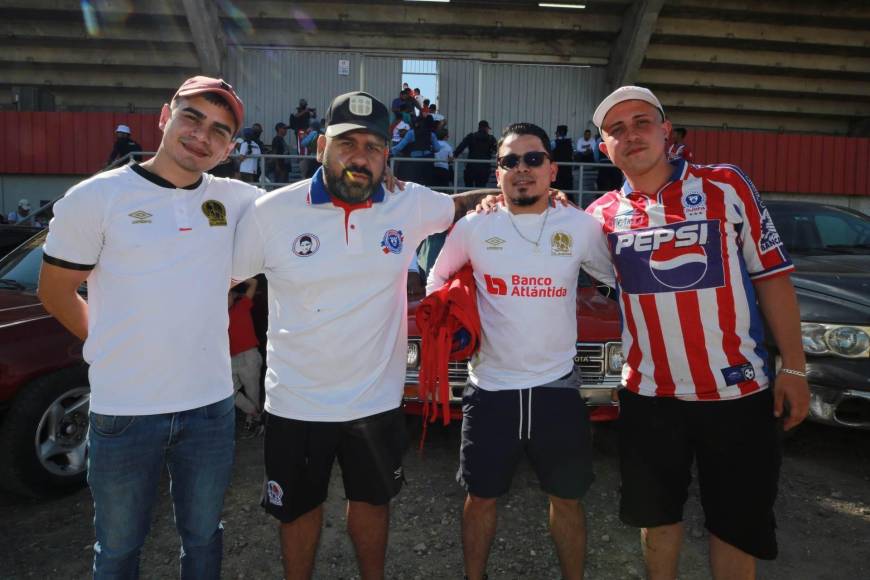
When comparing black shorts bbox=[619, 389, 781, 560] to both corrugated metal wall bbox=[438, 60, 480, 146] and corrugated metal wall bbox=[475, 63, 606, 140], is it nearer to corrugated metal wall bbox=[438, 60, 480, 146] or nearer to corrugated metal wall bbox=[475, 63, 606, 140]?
corrugated metal wall bbox=[438, 60, 480, 146]

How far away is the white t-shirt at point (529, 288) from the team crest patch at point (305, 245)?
2.38 ft

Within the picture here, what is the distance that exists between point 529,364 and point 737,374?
0.81 metres

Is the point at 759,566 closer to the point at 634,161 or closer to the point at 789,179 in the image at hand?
the point at 634,161

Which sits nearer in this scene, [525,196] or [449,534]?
[525,196]

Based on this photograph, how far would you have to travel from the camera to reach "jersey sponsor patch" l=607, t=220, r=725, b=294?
2365 millimetres

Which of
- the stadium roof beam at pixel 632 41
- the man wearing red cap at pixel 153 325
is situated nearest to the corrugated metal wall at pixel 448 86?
the stadium roof beam at pixel 632 41

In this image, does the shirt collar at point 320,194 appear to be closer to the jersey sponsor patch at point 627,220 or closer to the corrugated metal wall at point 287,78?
the jersey sponsor patch at point 627,220

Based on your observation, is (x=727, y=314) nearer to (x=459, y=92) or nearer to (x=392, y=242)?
(x=392, y=242)

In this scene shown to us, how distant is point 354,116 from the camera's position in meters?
2.52

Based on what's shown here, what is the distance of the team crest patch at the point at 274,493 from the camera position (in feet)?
8.23

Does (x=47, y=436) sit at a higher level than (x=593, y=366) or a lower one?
lower

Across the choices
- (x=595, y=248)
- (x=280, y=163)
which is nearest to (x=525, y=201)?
(x=595, y=248)

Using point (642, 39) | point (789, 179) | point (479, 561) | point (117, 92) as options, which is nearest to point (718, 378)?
point (479, 561)

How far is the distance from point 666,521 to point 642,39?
14.9m
